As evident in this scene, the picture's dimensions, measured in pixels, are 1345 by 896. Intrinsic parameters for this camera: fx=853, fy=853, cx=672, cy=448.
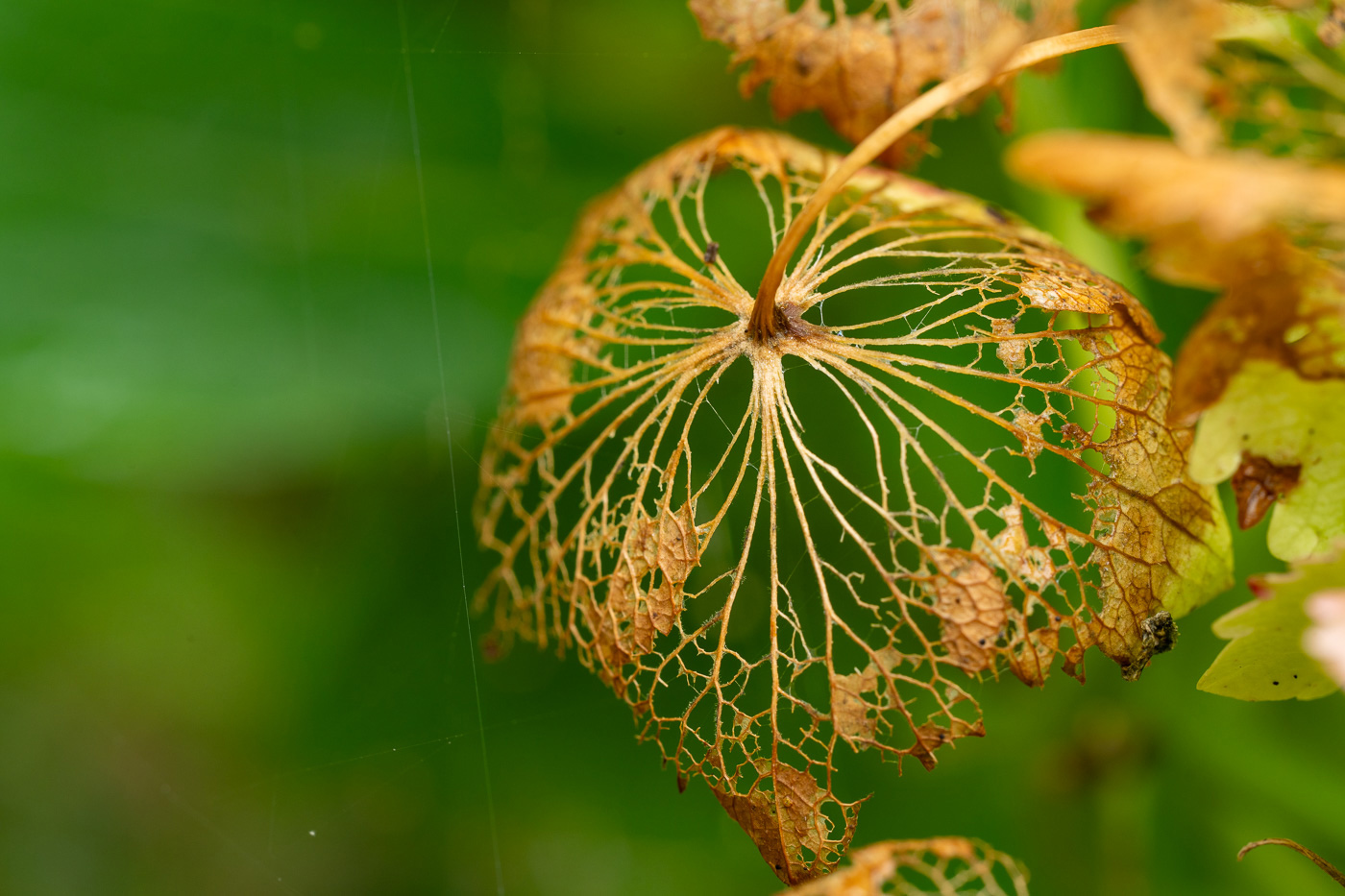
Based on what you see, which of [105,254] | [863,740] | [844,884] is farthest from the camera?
[105,254]

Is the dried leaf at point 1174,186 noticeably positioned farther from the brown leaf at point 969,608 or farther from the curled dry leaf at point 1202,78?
the brown leaf at point 969,608

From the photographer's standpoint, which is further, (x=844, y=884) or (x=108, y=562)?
(x=108, y=562)

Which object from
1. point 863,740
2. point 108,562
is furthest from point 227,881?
point 863,740

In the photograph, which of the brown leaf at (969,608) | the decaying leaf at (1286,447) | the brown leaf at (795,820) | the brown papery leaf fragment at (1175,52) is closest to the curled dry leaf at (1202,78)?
the brown papery leaf fragment at (1175,52)

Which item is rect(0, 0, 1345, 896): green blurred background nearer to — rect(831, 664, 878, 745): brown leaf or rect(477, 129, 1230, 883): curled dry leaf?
rect(477, 129, 1230, 883): curled dry leaf

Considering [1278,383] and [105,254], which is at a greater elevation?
[105,254]

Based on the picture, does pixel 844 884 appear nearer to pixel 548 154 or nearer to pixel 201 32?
pixel 548 154

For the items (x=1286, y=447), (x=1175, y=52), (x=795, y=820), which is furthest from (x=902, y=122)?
(x=795, y=820)

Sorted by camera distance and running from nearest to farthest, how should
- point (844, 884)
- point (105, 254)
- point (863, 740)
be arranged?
1. point (844, 884)
2. point (863, 740)
3. point (105, 254)

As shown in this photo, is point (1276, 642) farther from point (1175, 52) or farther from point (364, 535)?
point (364, 535)
